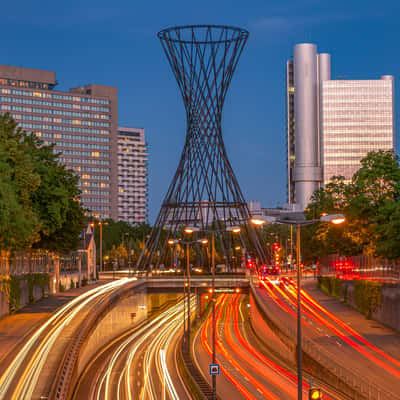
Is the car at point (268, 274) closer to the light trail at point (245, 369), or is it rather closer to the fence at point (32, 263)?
Answer: the light trail at point (245, 369)

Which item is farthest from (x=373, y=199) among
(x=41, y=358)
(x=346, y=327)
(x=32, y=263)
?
(x=41, y=358)

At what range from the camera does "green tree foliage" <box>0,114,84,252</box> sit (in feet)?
190

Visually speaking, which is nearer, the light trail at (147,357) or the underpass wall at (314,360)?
the underpass wall at (314,360)

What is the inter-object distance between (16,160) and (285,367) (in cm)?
2428

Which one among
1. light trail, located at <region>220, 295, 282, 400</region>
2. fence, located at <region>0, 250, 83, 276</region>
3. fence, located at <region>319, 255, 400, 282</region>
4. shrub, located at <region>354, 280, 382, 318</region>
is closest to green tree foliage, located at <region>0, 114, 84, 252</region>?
fence, located at <region>0, 250, 83, 276</region>

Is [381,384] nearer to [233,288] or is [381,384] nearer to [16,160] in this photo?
[16,160]

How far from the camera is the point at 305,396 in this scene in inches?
1766

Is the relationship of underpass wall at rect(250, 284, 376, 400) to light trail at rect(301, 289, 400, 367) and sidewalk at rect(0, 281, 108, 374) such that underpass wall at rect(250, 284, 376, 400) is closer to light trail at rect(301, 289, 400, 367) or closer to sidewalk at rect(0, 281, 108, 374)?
light trail at rect(301, 289, 400, 367)

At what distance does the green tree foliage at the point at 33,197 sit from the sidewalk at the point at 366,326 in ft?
81.8

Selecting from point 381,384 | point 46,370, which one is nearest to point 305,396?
point 381,384

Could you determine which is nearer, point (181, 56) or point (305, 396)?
point (305, 396)

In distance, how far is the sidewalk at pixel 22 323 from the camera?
49062 millimetres

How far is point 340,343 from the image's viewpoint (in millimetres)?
56594

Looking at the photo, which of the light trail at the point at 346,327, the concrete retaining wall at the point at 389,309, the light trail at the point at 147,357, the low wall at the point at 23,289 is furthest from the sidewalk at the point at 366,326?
the low wall at the point at 23,289
